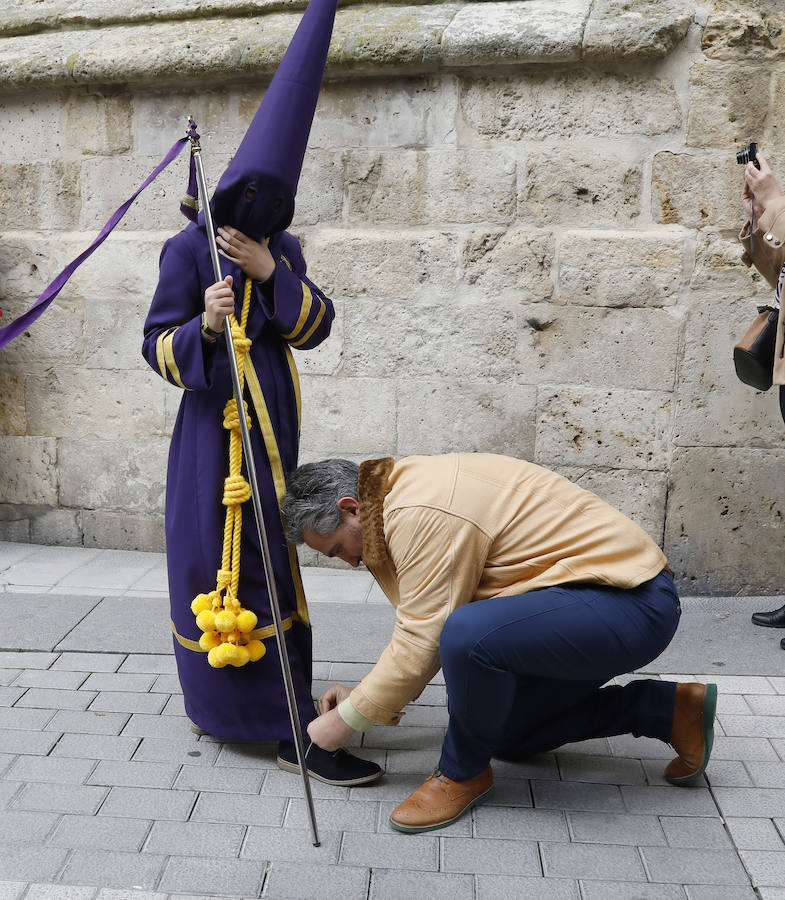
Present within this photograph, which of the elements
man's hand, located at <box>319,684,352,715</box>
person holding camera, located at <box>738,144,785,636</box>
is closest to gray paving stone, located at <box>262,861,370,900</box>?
man's hand, located at <box>319,684,352,715</box>

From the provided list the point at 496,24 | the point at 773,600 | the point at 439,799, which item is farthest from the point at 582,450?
the point at 439,799

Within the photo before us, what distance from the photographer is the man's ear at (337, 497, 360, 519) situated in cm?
243

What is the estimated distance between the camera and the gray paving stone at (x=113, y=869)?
222 cm

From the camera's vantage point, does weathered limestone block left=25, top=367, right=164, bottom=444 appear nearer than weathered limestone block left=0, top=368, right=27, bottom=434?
Yes

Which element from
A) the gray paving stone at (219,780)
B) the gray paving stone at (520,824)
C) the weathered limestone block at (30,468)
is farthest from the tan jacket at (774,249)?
the weathered limestone block at (30,468)

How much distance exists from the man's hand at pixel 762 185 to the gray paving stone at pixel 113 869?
9.35ft

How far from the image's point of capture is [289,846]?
2.37 metres

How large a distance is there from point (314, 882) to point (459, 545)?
834 mm

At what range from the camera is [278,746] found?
2863 millimetres

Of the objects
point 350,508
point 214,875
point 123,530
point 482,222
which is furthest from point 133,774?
point 482,222

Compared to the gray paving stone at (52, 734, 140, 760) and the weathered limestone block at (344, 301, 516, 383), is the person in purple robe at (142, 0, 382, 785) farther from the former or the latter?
the weathered limestone block at (344, 301, 516, 383)

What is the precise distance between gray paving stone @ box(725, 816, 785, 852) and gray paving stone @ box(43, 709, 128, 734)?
1.76 m

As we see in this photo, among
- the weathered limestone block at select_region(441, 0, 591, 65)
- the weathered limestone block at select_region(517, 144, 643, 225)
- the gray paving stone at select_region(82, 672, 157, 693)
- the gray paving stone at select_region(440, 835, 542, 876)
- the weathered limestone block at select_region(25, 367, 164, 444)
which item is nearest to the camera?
the gray paving stone at select_region(440, 835, 542, 876)

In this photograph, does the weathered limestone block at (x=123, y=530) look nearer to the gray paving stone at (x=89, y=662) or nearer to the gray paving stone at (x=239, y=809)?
the gray paving stone at (x=89, y=662)
